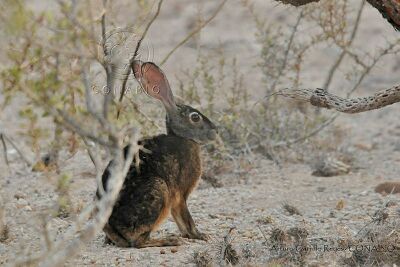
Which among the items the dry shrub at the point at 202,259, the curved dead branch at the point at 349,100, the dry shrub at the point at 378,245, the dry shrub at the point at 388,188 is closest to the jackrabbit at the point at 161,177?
the dry shrub at the point at 202,259

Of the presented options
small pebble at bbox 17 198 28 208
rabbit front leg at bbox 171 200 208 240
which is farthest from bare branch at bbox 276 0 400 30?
small pebble at bbox 17 198 28 208

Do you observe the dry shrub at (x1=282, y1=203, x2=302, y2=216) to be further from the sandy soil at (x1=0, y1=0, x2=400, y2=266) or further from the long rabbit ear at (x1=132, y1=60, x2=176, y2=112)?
the long rabbit ear at (x1=132, y1=60, x2=176, y2=112)

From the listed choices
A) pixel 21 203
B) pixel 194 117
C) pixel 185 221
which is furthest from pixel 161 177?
pixel 21 203

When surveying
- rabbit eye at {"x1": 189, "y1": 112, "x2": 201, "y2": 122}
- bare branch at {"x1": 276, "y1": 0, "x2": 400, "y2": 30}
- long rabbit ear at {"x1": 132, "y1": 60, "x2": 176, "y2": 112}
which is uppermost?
bare branch at {"x1": 276, "y1": 0, "x2": 400, "y2": 30}

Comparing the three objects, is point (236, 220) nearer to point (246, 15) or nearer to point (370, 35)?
point (370, 35)

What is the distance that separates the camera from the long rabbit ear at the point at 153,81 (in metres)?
5.82

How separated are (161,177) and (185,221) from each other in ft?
1.19

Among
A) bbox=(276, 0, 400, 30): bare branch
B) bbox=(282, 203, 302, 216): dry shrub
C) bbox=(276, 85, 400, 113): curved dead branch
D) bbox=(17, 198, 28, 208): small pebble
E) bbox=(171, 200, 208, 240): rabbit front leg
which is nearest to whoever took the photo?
bbox=(276, 0, 400, 30): bare branch

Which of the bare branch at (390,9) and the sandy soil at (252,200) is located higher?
the bare branch at (390,9)

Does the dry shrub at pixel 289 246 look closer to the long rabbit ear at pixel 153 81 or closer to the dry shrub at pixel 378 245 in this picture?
the dry shrub at pixel 378 245

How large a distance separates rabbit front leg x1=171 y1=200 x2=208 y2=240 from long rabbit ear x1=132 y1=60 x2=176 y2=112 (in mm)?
695

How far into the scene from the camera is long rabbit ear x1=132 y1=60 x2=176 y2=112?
19.1 feet

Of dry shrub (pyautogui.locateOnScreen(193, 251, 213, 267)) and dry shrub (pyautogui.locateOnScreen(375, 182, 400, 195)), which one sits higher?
dry shrub (pyautogui.locateOnScreen(375, 182, 400, 195))

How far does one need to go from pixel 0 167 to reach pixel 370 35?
7.32 metres
